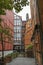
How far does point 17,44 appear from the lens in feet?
140

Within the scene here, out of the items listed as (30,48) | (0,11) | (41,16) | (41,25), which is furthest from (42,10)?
(30,48)

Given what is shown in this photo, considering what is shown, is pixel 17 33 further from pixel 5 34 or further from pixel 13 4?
pixel 13 4

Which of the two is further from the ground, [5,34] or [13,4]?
[13,4]

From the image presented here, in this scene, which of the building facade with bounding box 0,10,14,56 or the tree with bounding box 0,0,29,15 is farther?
the building facade with bounding box 0,10,14,56

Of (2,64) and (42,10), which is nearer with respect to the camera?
(42,10)

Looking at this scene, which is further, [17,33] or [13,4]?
[17,33]

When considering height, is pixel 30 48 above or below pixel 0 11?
below

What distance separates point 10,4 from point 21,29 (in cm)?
3705

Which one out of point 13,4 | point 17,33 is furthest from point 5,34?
point 17,33

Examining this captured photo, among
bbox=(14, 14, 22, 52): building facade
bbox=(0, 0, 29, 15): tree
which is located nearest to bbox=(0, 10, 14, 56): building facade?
bbox=(0, 0, 29, 15): tree

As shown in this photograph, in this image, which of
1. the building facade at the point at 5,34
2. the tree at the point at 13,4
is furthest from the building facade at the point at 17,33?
the tree at the point at 13,4

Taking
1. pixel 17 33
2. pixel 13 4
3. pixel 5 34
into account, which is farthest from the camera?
pixel 17 33

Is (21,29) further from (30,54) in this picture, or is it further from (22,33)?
(30,54)

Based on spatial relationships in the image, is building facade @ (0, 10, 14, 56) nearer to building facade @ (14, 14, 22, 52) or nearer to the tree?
the tree
